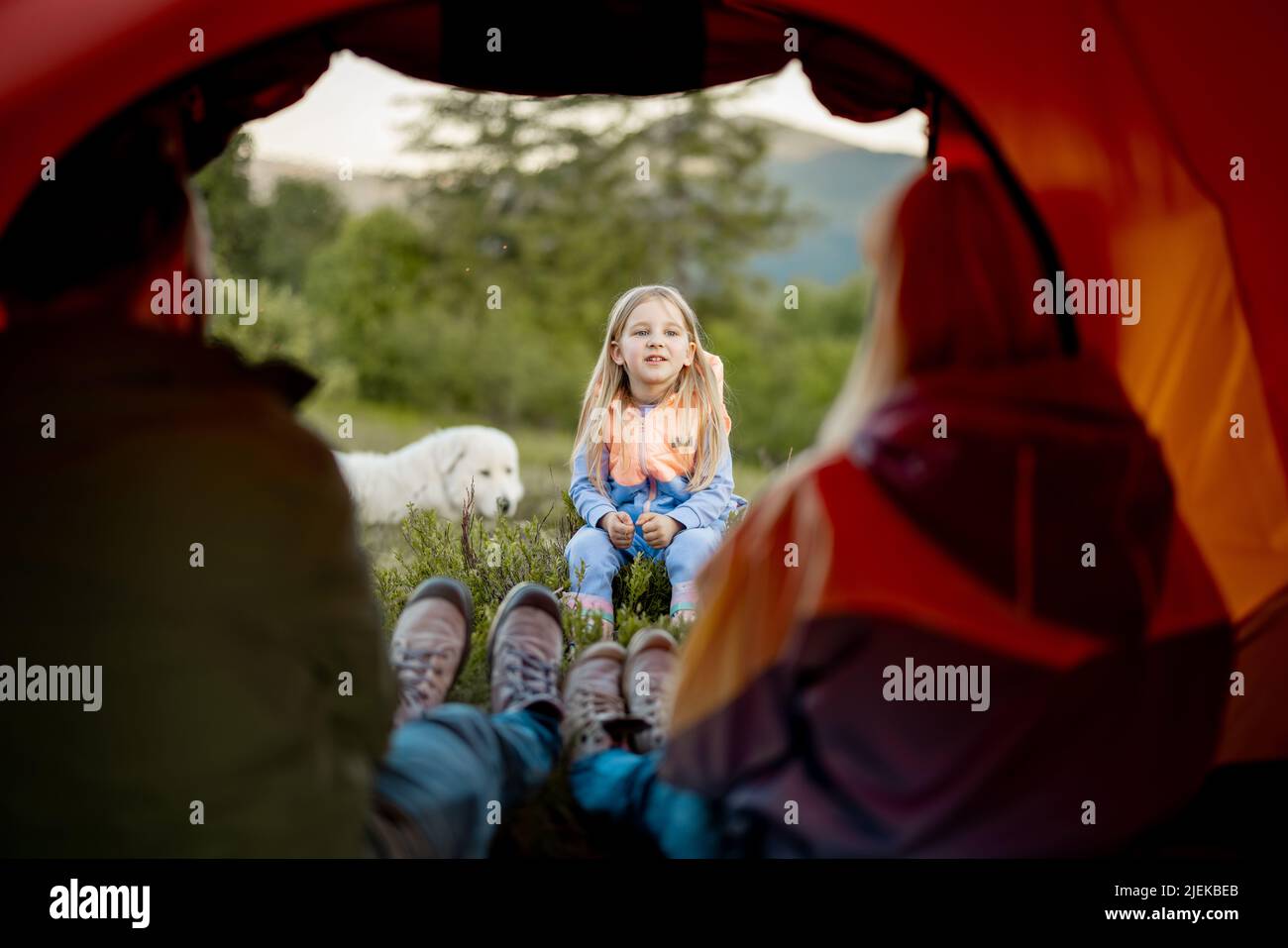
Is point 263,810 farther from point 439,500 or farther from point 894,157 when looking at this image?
point 894,157

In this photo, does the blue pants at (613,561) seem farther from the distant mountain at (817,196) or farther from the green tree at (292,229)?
the distant mountain at (817,196)

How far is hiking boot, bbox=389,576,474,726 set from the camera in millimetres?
2059

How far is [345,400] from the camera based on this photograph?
27.6ft

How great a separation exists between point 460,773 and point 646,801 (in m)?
0.31

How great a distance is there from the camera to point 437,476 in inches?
143

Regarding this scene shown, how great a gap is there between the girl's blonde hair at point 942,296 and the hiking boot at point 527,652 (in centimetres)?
79

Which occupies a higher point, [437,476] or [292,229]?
[292,229]

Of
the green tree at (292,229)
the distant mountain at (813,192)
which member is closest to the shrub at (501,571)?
the green tree at (292,229)

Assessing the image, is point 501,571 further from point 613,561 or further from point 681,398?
point 681,398

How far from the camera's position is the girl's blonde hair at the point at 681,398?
3.19m

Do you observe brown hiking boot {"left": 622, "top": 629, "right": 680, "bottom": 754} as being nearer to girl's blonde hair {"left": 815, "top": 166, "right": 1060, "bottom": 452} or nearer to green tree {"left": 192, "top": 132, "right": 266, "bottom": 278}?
girl's blonde hair {"left": 815, "top": 166, "right": 1060, "bottom": 452}

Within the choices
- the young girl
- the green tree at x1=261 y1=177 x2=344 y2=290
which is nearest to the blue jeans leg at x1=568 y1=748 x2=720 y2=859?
the young girl

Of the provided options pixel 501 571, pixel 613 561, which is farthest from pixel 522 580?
pixel 613 561
